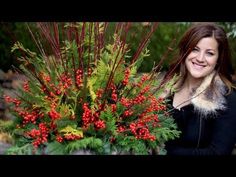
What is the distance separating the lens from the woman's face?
2.63 meters

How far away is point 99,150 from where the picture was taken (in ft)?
6.61

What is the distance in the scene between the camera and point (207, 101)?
265 centimetres

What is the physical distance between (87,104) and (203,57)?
0.86 meters

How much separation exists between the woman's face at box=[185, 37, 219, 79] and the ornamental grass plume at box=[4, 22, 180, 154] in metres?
0.50

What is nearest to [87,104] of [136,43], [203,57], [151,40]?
[203,57]

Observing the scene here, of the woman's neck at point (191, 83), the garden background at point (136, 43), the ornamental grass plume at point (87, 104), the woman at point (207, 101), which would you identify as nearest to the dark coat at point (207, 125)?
the woman at point (207, 101)

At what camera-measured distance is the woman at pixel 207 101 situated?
2.63 metres

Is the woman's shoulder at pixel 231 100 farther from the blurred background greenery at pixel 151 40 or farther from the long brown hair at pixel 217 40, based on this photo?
the blurred background greenery at pixel 151 40

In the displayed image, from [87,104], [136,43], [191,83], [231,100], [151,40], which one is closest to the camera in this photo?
[87,104]

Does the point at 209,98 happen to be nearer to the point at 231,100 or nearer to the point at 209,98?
the point at 209,98

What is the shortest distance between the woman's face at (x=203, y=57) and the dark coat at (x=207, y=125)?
0.33ft

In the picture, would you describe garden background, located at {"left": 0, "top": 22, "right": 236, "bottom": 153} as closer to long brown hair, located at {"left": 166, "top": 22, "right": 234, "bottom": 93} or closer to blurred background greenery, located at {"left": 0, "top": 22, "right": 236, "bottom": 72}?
blurred background greenery, located at {"left": 0, "top": 22, "right": 236, "bottom": 72}

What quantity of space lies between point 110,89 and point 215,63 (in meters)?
0.85
